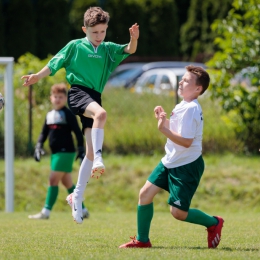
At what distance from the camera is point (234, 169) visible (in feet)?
44.4

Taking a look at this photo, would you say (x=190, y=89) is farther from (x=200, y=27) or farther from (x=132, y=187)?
(x=200, y=27)

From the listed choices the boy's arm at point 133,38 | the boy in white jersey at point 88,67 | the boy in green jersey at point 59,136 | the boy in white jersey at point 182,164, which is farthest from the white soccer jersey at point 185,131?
the boy in green jersey at point 59,136

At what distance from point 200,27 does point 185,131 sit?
91.5ft

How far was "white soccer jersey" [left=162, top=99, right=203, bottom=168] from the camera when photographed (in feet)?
20.5

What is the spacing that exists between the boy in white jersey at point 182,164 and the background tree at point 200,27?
81.8ft

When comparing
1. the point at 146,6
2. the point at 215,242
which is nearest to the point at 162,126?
the point at 215,242

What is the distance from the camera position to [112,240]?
7168 mm

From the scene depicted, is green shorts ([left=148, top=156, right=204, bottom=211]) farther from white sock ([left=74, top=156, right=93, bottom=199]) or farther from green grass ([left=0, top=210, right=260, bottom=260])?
white sock ([left=74, top=156, right=93, bottom=199])

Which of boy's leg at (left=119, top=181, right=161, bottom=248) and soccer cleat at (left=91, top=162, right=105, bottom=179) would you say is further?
soccer cleat at (left=91, top=162, right=105, bottom=179)

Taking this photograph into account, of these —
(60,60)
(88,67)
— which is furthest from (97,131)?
(60,60)

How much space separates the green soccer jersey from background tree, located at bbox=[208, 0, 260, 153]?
23.0ft

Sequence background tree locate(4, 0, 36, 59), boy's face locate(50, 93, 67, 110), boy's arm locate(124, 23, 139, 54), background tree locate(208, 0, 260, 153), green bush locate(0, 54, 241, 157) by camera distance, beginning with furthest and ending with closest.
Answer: background tree locate(4, 0, 36, 59) < green bush locate(0, 54, 241, 157) < background tree locate(208, 0, 260, 153) < boy's face locate(50, 93, 67, 110) < boy's arm locate(124, 23, 139, 54)

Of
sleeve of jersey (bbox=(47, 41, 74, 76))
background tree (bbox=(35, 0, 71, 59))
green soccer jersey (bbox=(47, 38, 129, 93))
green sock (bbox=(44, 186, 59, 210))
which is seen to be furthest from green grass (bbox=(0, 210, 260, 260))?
background tree (bbox=(35, 0, 71, 59))

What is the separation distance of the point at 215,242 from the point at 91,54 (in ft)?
7.12
